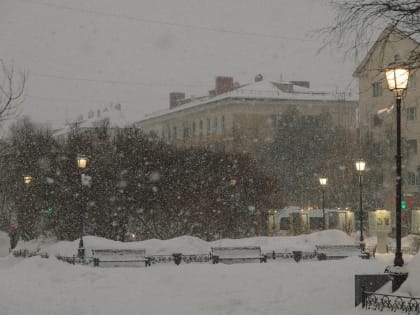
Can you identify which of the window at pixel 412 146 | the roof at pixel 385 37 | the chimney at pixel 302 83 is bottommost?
the roof at pixel 385 37

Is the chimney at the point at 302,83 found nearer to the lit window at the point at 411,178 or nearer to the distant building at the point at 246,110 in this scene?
the distant building at the point at 246,110

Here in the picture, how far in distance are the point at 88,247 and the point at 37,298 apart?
11.9 m

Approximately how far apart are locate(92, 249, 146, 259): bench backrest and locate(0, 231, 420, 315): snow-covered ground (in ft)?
15.3

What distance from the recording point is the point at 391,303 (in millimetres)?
12000

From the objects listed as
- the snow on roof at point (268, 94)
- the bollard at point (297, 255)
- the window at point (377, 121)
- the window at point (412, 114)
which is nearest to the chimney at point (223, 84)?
the snow on roof at point (268, 94)

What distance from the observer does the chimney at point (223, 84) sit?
79.1 metres

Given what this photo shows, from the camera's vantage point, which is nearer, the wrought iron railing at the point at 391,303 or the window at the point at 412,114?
the wrought iron railing at the point at 391,303

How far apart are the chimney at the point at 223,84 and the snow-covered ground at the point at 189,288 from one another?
5788cm

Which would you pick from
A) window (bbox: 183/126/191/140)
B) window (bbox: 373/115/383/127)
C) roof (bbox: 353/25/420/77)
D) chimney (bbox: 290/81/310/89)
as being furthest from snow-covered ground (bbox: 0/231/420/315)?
chimney (bbox: 290/81/310/89)

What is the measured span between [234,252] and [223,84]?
55052mm

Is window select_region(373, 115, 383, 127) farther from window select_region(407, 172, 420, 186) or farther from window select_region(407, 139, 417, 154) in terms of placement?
window select_region(407, 172, 420, 186)

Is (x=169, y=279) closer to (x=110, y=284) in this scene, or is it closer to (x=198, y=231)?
(x=110, y=284)

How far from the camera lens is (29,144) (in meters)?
46.2

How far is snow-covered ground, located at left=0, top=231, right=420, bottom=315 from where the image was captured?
1490cm
